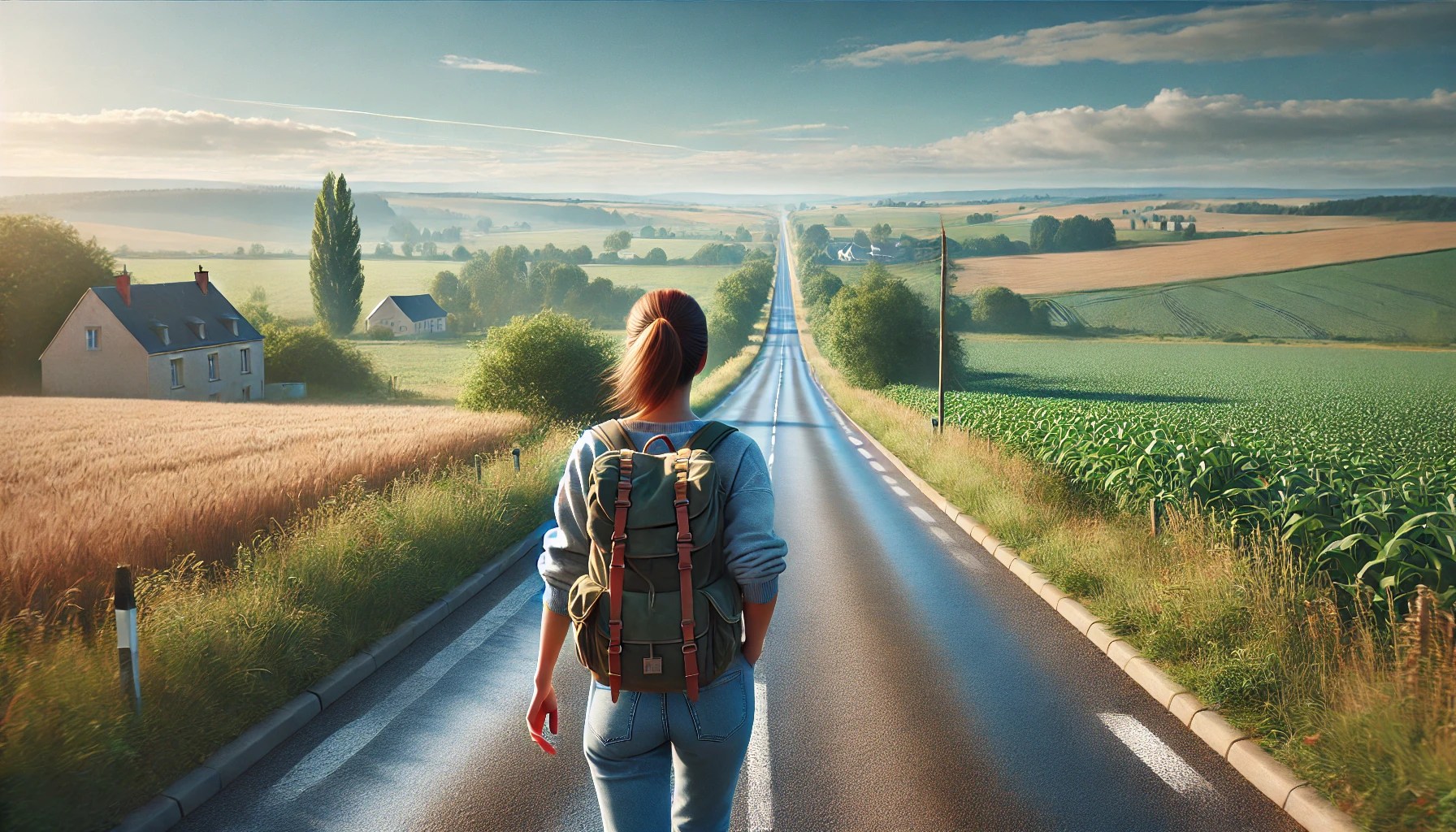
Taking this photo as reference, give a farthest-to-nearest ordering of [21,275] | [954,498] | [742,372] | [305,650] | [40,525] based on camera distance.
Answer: [742,372], [21,275], [954,498], [40,525], [305,650]

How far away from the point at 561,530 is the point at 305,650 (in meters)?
4.51

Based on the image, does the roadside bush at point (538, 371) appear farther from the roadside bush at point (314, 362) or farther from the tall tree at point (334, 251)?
the tall tree at point (334, 251)

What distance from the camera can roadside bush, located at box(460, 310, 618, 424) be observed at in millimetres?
22047

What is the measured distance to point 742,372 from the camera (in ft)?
223

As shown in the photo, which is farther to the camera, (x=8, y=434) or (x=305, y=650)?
(x=8, y=434)

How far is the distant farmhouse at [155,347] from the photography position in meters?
25.8

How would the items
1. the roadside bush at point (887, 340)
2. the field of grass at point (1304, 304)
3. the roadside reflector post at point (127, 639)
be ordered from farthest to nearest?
the field of grass at point (1304, 304) < the roadside bush at point (887, 340) < the roadside reflector post at point (127, 639)

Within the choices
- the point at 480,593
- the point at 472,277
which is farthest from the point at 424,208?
the point at 480,593

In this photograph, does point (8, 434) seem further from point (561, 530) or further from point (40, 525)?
point (561, 530)

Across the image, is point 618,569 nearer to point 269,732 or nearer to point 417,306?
point 269,732

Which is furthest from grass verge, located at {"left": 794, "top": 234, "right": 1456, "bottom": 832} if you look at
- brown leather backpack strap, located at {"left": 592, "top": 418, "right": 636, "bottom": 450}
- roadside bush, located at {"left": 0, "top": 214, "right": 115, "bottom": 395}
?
roadside bush, located at {"left": 0, "top": 214, "right": 115, "bottom": 395}

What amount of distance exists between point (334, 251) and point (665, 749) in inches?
2790

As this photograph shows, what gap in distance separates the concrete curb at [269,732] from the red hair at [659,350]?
3.46 meters

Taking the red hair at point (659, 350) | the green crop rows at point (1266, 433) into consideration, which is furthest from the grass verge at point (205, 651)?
the green crop rows at point (1266, 433)
